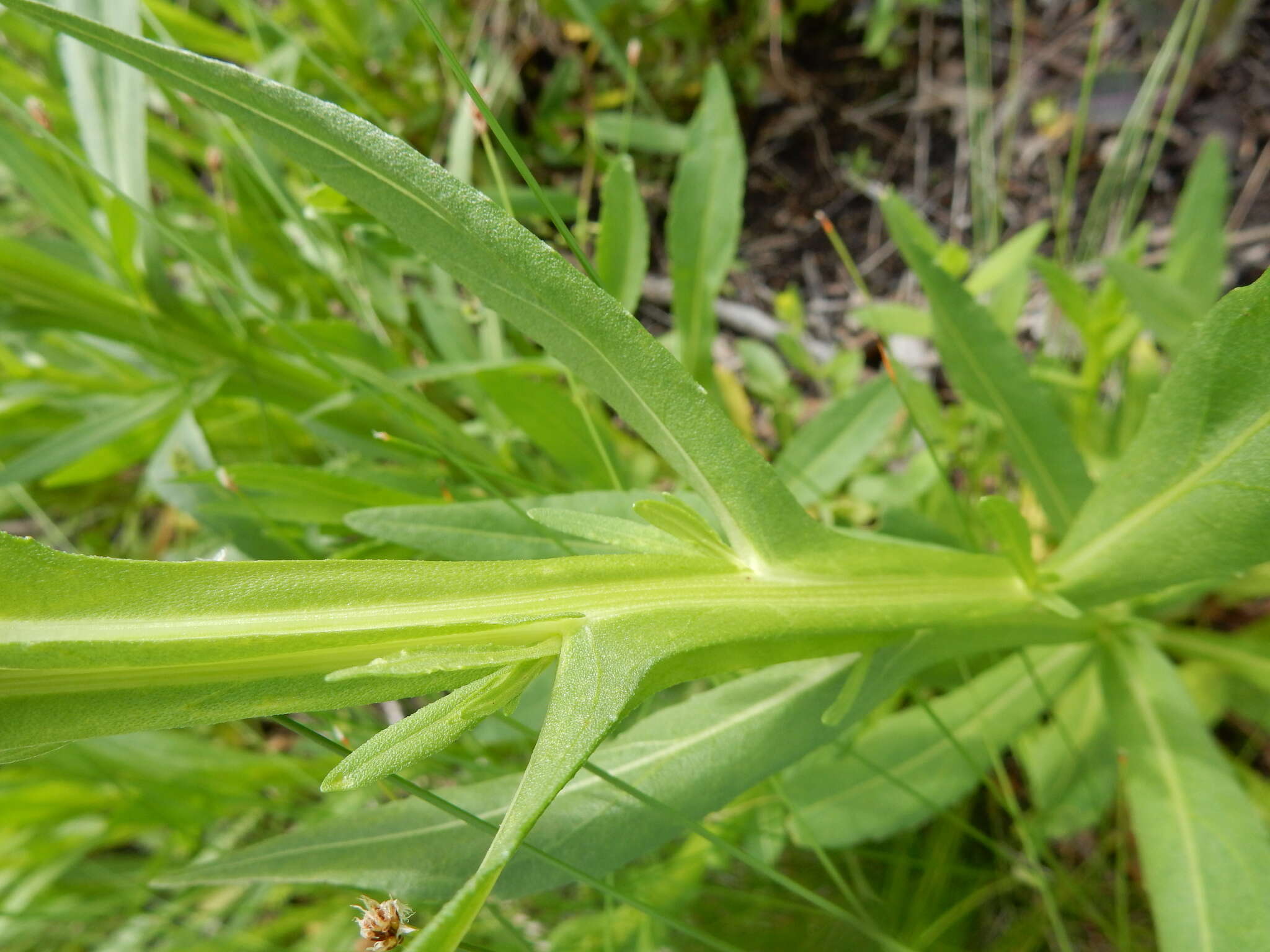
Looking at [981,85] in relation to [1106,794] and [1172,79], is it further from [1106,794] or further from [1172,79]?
[1106,794]

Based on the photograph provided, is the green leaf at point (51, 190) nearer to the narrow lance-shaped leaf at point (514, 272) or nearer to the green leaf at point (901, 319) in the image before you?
the narrow lance-shaped leaf at point (514, 272)

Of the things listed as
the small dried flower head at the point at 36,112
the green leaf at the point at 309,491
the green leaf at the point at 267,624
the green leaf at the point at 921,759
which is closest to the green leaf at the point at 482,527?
the green leaf at the point at 309,491

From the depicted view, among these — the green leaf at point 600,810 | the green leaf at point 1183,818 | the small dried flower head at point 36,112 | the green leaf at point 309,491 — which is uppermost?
the small dried flower head at point 36,112

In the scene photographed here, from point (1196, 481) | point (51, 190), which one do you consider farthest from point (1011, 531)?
point (51, 190)

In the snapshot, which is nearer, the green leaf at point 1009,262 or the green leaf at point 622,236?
the green leaf at point 622,236

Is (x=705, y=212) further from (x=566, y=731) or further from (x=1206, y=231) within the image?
(x=566, y=731)

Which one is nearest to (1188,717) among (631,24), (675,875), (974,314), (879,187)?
(974,314)
